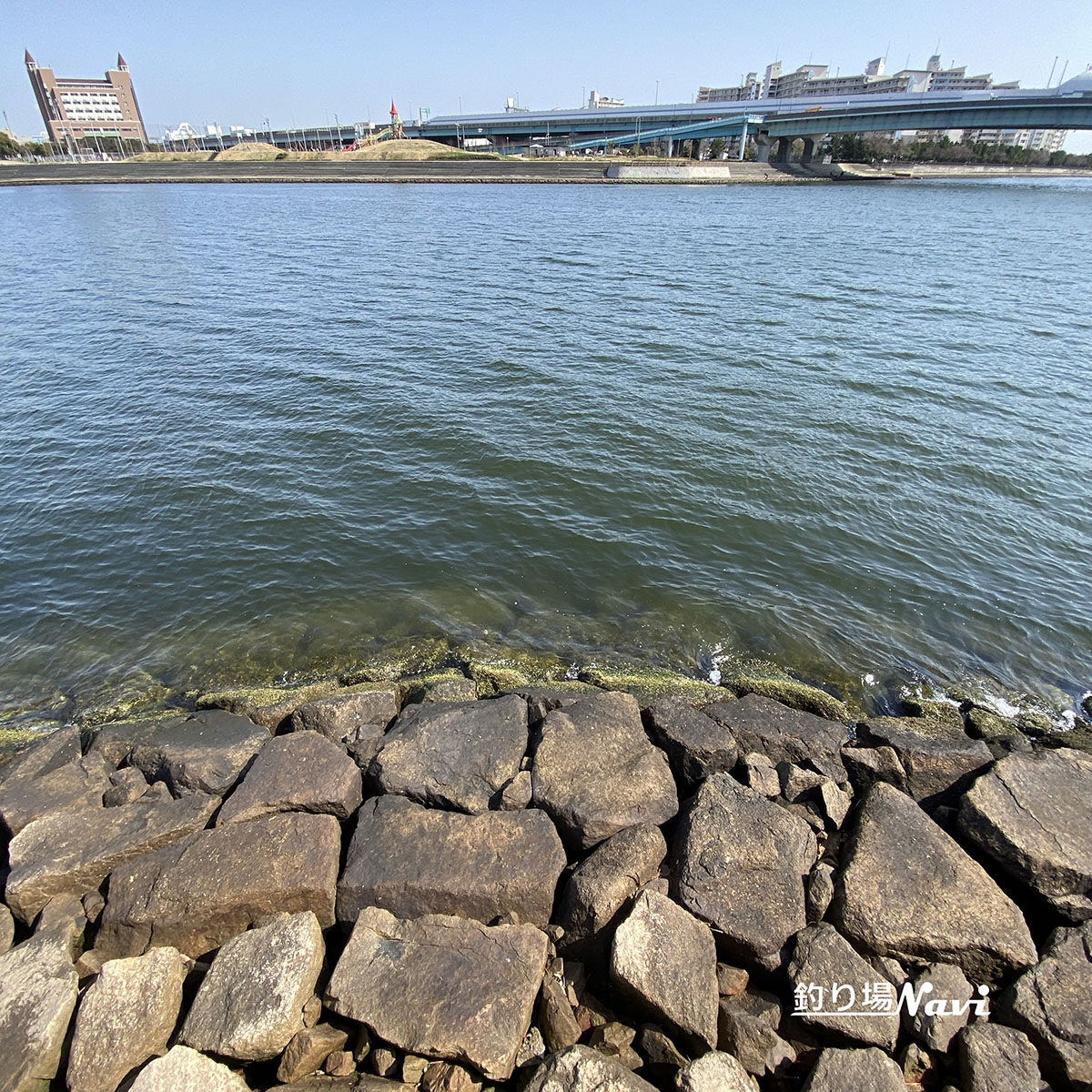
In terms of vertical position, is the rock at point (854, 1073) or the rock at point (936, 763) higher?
the rock at point (854, 1073)

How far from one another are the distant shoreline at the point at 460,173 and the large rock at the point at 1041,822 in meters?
130

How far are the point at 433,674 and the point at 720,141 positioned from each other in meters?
193

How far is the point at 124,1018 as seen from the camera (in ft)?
19.1

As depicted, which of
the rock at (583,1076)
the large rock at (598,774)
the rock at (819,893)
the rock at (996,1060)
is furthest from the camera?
the large rock at (598,774)

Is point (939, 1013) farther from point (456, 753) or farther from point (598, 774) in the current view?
point (456, 753)

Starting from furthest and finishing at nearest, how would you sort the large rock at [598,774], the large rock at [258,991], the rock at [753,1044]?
the large rock at [598,774]
the rock at [753,1044]
the large rock at [258,991]

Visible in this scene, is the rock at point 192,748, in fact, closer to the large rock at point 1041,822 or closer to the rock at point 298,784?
the rock at point 298,784

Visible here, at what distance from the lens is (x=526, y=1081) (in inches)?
221

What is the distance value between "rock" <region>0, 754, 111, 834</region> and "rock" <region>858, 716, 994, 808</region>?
10.8 meters

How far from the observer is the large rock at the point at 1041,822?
7.12 m

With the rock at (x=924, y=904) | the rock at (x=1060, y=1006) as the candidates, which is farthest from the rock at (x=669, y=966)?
the rock at (x=1060, y=1006)

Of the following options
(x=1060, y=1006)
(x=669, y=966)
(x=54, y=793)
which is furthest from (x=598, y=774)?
(x=54, y=793)

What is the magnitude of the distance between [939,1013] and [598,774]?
4081 mm

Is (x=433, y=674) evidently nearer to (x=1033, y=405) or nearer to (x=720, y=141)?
(x=1033, y=405)
